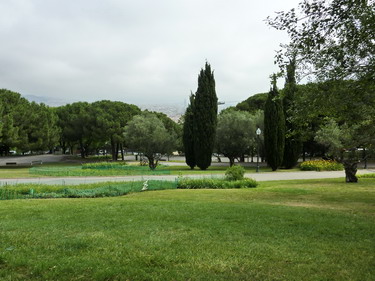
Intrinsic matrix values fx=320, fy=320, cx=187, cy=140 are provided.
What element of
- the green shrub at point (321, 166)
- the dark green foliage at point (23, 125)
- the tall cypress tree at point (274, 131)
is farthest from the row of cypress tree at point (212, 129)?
the dark green foliage at point (23, 125)

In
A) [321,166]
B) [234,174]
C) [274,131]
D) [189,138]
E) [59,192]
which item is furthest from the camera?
[189,138]

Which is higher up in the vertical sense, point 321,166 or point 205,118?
point 205,118

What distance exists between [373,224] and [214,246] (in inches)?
150

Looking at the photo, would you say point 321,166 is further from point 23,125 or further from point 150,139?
point 23,125

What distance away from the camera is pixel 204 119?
32562mm

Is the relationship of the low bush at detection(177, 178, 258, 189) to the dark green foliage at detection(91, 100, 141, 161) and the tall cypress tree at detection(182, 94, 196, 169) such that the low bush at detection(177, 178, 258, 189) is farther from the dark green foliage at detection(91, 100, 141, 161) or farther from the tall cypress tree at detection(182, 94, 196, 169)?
the dark green foliage at detection(91, 100, 141, 161)

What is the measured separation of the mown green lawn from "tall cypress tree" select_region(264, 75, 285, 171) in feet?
75.5

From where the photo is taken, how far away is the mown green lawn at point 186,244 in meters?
3.66

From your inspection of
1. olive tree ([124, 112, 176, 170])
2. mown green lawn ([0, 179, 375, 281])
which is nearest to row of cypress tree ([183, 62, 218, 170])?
olive tree ([124, 112, 176, 170])

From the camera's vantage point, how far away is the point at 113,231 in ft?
18.3

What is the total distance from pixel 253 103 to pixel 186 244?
5469 cm

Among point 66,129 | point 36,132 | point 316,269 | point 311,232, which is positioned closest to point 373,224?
point 311,232

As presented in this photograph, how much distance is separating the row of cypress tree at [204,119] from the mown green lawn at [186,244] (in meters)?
24.1

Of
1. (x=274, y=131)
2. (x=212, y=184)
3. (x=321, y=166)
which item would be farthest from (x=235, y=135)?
(x=212, y=184)
